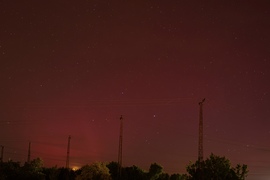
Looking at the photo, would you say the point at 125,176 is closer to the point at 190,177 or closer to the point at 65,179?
the point at 65,179

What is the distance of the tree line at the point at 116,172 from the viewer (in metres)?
46.2

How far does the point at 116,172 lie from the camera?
76125 mm

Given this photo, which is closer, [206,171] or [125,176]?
[206,171]

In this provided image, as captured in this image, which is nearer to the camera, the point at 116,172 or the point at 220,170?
the point at 220,170

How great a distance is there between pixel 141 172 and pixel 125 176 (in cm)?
598

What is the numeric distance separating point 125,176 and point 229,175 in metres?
29.9

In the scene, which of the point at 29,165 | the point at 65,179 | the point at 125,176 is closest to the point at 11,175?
the point at 29,165

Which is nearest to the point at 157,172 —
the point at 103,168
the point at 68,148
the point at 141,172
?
the point at 141,172

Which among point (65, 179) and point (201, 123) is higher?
point (201, 123)

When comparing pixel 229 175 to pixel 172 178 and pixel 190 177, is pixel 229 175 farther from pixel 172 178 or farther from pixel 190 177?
pixel 172 178

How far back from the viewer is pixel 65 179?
71.1m

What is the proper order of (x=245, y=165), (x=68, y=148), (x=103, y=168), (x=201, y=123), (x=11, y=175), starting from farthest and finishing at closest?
(x=68, y=148)
(x=11, y=175)
(x=103, y=168)
(x=245, y=165)
(x=201, y=123)

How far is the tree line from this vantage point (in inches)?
1818

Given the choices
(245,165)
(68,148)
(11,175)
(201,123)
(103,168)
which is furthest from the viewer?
(68,148)
